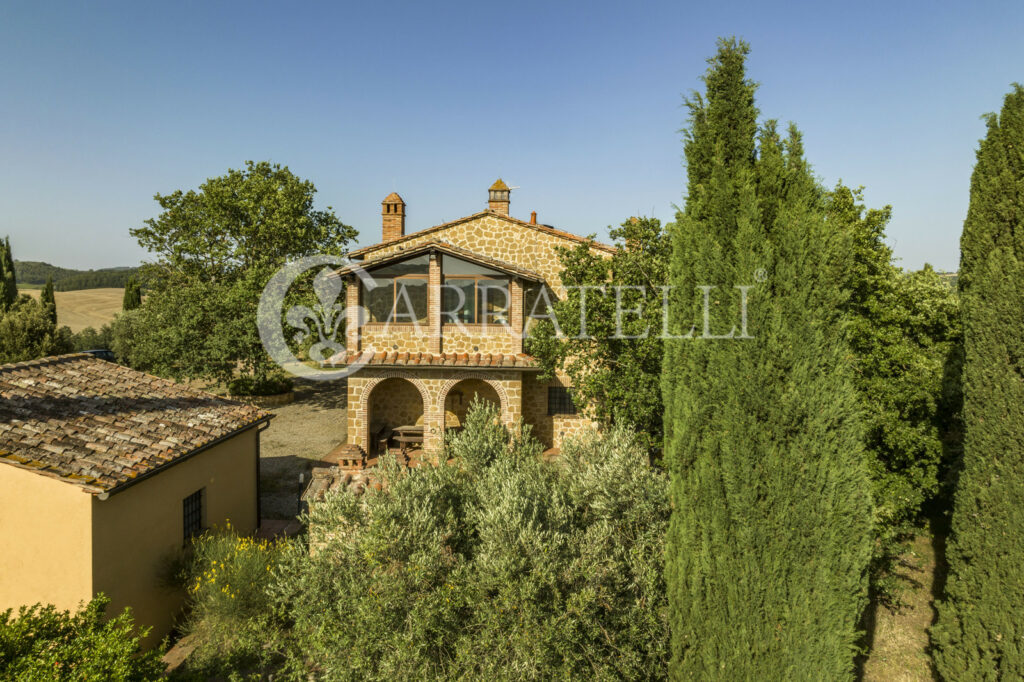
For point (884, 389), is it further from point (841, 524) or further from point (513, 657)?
point (513, 657)

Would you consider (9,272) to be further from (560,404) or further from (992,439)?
(992,439)

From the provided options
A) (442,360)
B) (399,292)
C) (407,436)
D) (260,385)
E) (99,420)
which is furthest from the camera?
(260,385)

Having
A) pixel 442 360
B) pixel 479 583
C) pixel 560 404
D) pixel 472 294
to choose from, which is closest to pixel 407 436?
pixel 442 360

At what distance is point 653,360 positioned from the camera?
1295cm

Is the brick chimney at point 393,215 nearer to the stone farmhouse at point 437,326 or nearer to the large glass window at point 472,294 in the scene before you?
the stone farmhouse at point 437,326

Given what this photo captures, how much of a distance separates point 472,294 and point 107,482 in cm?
1056

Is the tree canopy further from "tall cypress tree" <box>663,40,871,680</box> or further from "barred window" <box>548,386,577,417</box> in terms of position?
"tall cypress tree" <box>663,40,871,680</box>

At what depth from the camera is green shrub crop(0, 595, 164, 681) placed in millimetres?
5090

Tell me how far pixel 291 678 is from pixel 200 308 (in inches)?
869

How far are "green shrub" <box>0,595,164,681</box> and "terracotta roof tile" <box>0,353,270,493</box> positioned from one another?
238 cm

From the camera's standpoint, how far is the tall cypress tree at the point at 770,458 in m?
5.90

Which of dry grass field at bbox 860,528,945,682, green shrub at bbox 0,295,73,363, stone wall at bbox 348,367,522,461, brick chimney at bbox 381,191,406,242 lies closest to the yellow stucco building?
stone wall at bbox 348,367,522,461

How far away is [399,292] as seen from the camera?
16.9 metres

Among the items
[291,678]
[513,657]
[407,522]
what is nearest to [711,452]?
[513,657]
